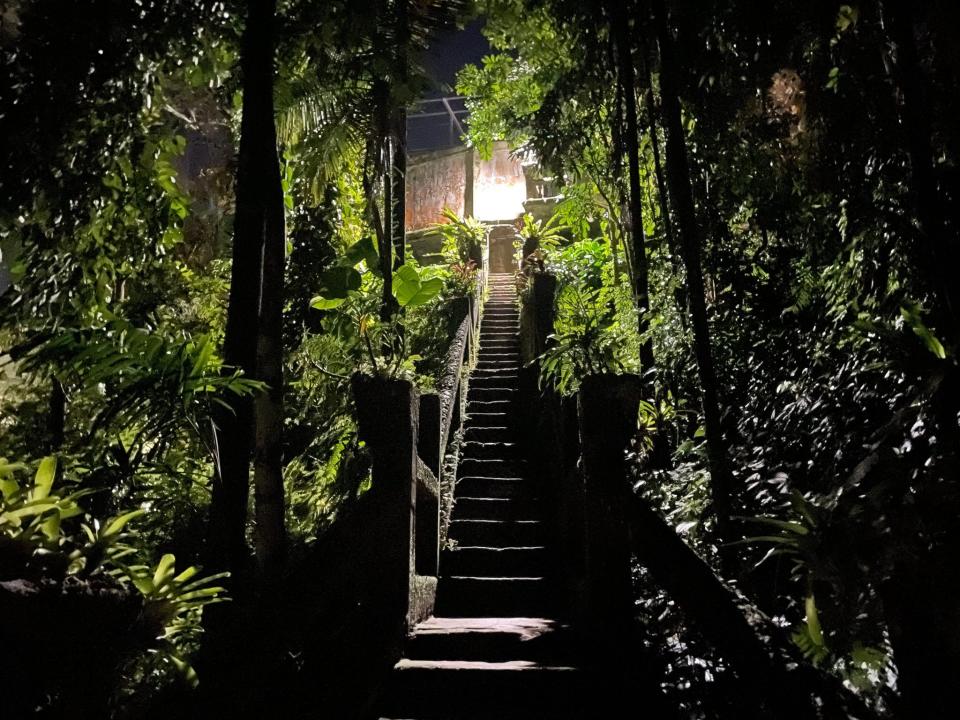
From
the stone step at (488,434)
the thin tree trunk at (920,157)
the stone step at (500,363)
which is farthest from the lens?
the stone step at (500,363)

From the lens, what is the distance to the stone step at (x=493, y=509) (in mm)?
6582

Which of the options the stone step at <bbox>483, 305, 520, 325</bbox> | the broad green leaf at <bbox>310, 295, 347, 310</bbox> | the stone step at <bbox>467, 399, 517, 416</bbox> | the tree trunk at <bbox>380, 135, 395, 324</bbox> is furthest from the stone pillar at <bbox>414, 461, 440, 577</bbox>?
the stone step at <bbox>483, 305, 520, 325</bbox>

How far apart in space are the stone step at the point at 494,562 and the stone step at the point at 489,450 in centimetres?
225

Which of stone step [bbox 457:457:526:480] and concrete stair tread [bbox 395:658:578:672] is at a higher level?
stone step [bbox 457:457:526:480]

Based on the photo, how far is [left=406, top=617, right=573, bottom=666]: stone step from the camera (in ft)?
13.5

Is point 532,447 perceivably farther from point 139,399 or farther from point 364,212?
point 139,399

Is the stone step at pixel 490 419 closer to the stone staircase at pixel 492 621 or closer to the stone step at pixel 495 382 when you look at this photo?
the stone staircase at pixel 492 621

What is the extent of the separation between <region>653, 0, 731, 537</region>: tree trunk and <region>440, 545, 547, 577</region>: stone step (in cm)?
175

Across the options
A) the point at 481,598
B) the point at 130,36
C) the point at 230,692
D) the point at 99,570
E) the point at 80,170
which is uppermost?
the point at 130,36

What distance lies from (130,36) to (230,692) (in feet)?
14.2

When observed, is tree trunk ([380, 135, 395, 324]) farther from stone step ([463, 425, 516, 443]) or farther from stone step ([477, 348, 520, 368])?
stone step ([477, 348, 520, 368])

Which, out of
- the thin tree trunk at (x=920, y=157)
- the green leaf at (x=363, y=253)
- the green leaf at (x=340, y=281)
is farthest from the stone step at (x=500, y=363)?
the thin tree trunk at (x=920, y=157)

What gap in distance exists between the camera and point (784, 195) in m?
5.73

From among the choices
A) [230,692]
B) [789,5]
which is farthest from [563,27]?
[230,692]
